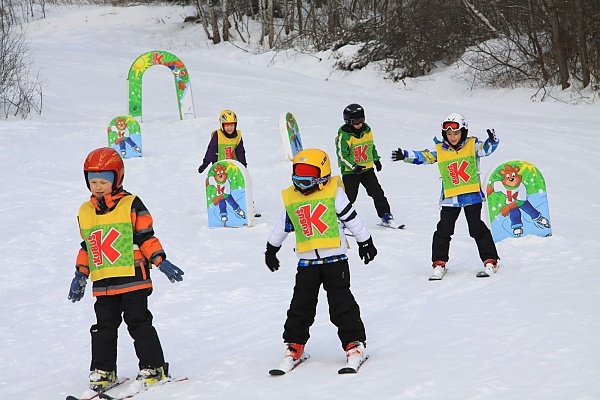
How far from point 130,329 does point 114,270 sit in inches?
15.6

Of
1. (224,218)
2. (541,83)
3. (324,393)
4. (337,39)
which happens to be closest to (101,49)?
(337,39)

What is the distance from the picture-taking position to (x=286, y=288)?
26.7ft

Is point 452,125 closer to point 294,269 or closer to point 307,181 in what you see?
point 294,269

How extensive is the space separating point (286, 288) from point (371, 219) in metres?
3.43

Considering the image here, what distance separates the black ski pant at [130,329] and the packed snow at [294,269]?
0.27 meters

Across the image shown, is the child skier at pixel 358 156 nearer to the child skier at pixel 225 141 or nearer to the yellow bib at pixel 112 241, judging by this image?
the child skier at pixel 225 141

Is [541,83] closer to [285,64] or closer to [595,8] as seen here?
[595,8]

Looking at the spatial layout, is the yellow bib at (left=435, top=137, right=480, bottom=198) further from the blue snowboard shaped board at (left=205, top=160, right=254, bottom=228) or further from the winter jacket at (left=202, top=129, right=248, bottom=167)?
the winter jacket at (left=202, top=129, right=248, bottom=167)

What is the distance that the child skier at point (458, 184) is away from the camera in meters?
7.79

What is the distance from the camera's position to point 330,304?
5.56 meters

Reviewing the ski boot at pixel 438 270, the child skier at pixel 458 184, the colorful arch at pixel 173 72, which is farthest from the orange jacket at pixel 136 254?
the colorful arch at pixel 173 72

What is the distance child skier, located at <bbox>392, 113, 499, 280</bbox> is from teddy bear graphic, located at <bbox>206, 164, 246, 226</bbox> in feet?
11.6

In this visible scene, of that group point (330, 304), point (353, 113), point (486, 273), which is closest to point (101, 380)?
point (330, 304)

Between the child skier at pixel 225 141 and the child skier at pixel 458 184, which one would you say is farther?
the child skier at pixel 225 141
